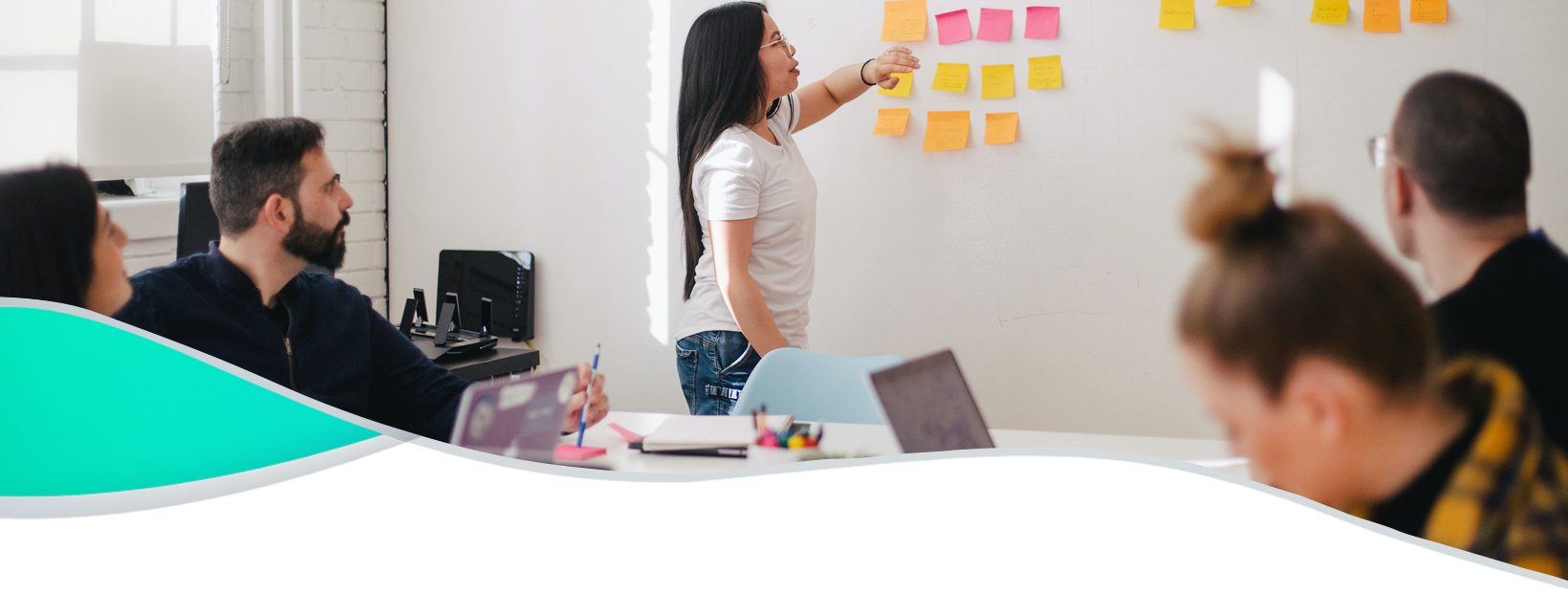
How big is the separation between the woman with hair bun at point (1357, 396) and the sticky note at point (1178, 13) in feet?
0.61

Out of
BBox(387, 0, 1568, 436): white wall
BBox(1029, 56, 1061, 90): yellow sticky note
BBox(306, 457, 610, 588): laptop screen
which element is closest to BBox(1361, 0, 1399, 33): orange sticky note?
BBox(387, 0, 1568, 436): white wall

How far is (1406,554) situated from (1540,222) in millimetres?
114

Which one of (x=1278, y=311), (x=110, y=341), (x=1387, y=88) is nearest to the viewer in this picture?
(x=1278, y=311)

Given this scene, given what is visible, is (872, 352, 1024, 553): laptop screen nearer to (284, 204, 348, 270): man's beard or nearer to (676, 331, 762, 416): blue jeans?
(676, 331, 762, 416): blue jeans

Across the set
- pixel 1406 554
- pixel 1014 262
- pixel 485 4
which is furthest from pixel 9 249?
pixel 1406 554

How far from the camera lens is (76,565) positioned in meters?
0.46

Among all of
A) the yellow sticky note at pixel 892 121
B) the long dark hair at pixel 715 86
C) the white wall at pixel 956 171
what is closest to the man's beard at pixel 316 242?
the white wall at pixel 956 171

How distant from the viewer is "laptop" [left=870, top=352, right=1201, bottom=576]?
36 cm

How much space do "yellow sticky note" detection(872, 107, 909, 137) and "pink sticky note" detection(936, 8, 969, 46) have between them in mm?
43

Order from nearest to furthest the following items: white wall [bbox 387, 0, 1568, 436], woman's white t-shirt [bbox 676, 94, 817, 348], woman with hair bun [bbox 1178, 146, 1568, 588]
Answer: woman with hair bun [bbox 1178, 146, 1568, 588], white wall [bbox 387, 0, 1568, 436], woman's white t-shirt [bbox 676, 94, 817, 348]

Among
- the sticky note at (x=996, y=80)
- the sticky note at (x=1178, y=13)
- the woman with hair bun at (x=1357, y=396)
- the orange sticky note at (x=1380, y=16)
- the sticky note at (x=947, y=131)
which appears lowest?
the woman with hair bun at (x=1357, y=396)

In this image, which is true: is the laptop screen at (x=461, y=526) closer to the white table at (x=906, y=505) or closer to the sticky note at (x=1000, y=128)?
the white table at (x=906, y=505)

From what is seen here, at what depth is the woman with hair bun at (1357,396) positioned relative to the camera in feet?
0.72

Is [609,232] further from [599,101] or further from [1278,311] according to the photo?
[1278,311]
